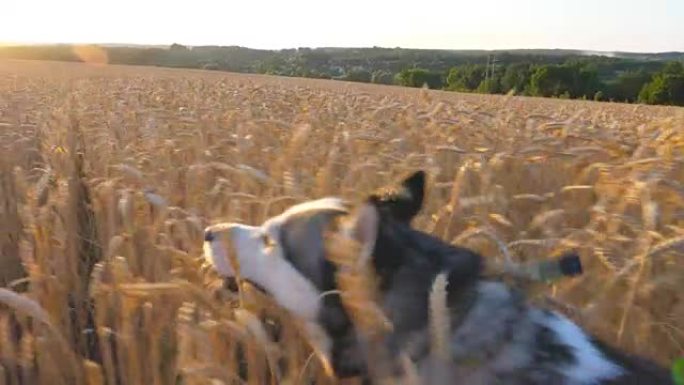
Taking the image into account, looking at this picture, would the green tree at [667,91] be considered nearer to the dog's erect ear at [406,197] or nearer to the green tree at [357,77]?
the green tree at [357,77]

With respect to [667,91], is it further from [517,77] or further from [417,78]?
[417,78]

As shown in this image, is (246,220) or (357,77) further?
(357,77)

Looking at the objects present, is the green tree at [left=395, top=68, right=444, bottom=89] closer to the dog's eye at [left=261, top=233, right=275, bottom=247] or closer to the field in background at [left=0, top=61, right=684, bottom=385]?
the field in background at [left=0, top=61, right=684, bottom=385]

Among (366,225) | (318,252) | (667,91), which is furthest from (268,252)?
(667,91)

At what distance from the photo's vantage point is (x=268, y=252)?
291cm

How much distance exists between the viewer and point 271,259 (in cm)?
291

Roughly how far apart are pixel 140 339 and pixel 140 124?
4.33m

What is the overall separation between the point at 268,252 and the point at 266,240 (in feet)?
0.19

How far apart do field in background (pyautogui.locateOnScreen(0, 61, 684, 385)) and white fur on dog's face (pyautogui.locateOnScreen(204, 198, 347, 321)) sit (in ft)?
0.31

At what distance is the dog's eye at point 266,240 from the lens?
115 inches

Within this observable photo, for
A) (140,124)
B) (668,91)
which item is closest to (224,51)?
(668,91)

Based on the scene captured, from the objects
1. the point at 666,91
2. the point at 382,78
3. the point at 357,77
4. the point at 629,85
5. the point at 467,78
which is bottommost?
the point at 382,78

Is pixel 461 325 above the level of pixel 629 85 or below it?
above

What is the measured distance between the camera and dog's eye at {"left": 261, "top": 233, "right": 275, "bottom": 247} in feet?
9.62
